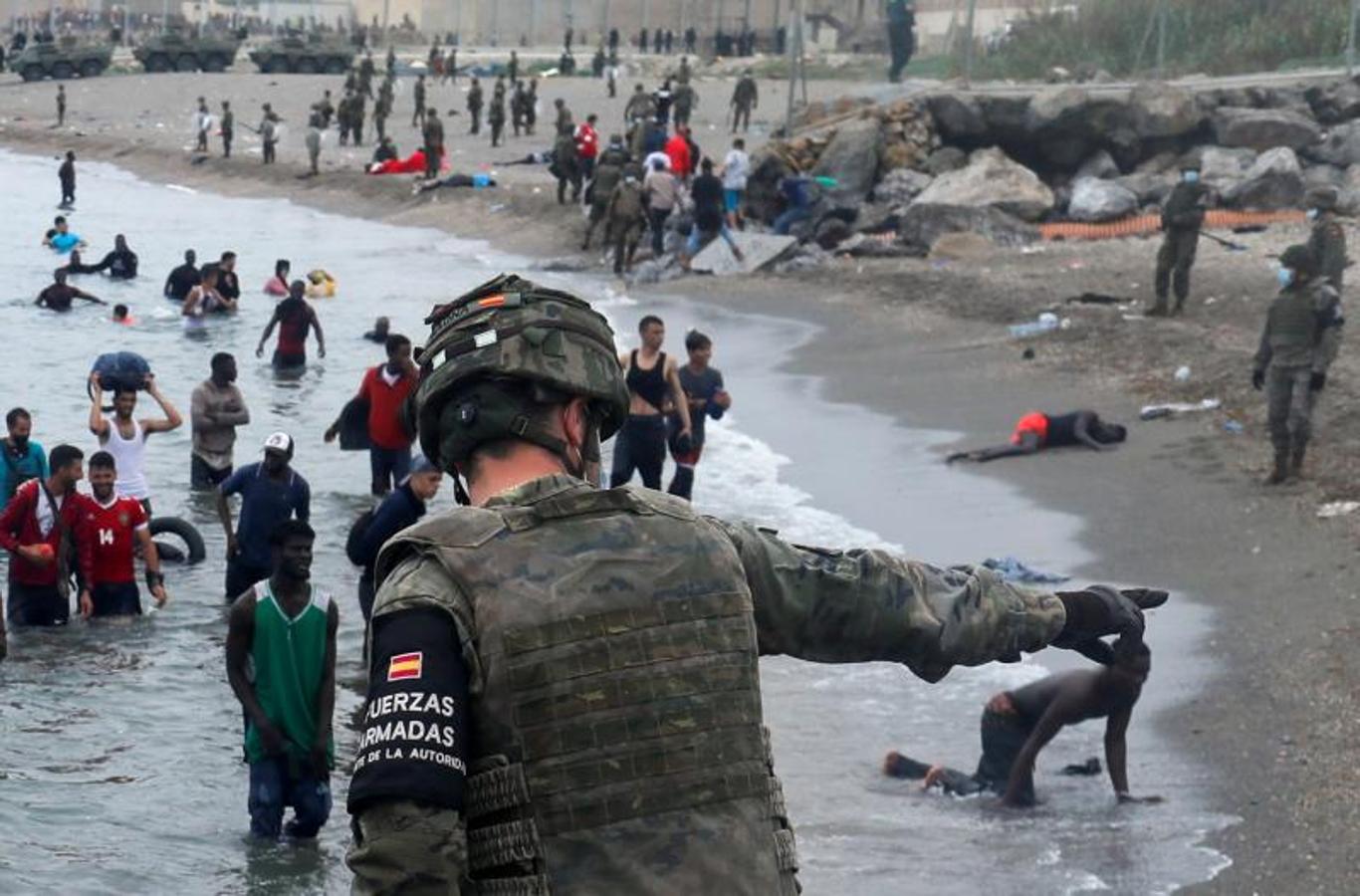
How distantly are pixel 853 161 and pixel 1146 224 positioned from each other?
5.26 meters

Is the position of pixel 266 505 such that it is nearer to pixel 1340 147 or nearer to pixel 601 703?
pixel 601 703

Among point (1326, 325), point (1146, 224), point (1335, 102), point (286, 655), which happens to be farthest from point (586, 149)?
point (286, 655)

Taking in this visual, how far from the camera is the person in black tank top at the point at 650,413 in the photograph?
14242 millimetres

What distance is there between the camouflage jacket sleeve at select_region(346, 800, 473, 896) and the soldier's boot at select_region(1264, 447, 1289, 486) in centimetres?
1390

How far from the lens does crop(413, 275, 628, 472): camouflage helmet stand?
2611mm

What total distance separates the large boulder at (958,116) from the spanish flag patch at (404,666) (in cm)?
3371

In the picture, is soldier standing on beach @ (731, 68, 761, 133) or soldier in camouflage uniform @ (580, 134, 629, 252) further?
soldier standing on beach @ (731, 68, 761, 133)

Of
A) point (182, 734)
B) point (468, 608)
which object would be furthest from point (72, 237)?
point (468, 608)

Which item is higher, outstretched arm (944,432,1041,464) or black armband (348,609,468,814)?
black armband (348,609,468,814)

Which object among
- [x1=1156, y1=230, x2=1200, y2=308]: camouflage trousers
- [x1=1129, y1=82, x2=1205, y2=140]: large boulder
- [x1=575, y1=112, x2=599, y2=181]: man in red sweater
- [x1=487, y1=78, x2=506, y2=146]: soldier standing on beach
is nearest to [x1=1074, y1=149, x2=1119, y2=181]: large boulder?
[x1=1129, y1=82, x2=1205, y2=140]: large boulder

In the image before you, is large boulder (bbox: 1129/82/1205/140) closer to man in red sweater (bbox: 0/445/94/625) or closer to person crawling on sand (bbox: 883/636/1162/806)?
man in red sweater (bbox: 0/445/94/625)

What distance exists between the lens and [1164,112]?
3438 cm

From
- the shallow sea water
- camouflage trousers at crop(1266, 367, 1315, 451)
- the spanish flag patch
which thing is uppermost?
the spanish flag patch

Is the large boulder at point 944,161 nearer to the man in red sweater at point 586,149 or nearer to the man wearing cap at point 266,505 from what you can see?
the man in red sweater at point 586,149
